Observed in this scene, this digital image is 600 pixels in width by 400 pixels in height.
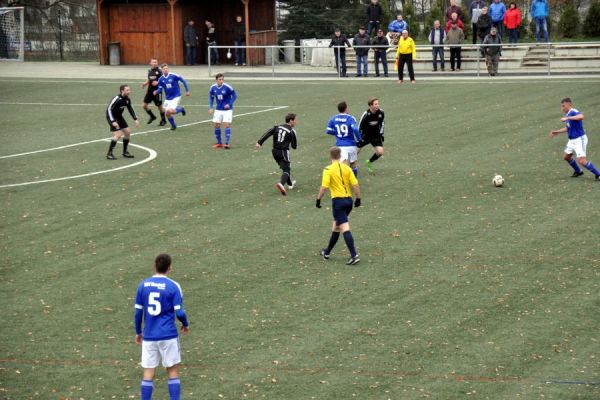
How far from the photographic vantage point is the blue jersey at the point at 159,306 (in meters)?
11.9

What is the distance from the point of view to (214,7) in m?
56.8

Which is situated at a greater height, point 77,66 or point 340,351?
point 77,66

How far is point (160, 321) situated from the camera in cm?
1197

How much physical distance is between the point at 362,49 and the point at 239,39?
10.4 meters

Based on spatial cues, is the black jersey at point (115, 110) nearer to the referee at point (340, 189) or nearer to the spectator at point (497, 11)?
the referee at point (340, 189)

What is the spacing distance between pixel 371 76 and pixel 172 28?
12792mm

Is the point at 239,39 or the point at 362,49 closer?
the point at 362,49

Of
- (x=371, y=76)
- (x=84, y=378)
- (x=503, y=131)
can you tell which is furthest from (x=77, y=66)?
(x=84, y=378)

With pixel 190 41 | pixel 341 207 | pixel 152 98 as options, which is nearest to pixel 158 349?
pixel 341 207

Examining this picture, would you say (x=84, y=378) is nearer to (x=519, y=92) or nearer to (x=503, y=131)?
(x=503, y=131)

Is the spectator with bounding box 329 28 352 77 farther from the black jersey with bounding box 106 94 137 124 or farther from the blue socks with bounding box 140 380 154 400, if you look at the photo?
the blue socks with bounding box 140 380 154 400

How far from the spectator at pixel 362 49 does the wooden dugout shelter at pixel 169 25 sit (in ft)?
29.2

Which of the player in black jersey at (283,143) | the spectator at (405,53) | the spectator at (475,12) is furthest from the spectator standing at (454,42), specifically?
the player in black jersey at (283,143)

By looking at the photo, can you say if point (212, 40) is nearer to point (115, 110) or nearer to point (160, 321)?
point (115, 110)
